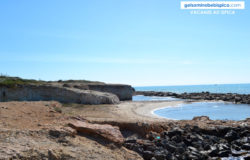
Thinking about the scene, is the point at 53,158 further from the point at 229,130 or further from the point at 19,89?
the point at 19,89

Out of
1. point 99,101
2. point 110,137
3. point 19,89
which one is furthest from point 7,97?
point 110,137

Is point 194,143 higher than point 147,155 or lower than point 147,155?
higher

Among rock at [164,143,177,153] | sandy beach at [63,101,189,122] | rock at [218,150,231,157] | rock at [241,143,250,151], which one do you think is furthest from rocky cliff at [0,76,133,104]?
rock at [218,150,231,157]

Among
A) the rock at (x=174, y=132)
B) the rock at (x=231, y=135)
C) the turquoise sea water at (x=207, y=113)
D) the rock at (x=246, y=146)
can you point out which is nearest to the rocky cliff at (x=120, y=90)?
the turquoise sea water at (x=207, y=113)

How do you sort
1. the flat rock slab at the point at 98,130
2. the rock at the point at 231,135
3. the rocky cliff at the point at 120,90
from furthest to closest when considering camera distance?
the rocky cliff at the point at 120,90 → the rock at the point at 231,135 → the flat rock slab at the point at 98,130

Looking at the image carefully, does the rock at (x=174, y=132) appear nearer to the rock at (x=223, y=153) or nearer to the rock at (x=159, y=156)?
the rock at (x=223, y=153)

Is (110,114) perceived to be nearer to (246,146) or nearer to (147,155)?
(147,155)

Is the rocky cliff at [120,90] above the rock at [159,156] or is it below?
above

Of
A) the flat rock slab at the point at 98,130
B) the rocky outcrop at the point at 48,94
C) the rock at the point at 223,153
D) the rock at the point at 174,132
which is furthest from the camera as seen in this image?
the rocky outcrop at the point at 48,94

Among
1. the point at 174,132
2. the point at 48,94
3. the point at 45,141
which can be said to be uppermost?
the point at 48,94

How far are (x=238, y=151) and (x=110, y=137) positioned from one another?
6.71 m

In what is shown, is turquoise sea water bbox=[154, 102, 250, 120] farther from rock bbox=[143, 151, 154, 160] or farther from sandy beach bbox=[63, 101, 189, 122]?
rock bbox=[143, 151, 154, 160]

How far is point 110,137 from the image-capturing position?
10109mm

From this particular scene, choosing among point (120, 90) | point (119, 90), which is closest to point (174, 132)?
point (119, 90)
